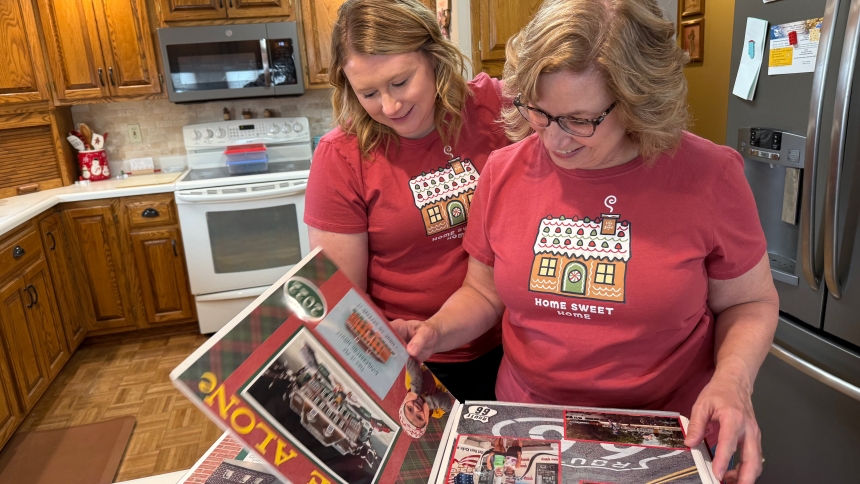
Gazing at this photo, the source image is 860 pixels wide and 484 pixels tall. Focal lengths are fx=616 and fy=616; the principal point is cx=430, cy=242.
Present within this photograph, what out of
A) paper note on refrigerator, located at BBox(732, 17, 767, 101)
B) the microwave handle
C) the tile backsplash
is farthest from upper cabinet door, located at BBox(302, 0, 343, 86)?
paper note on refrigerator, located at BBox(732, 17, 767, 101)

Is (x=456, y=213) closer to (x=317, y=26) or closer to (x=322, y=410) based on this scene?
(x=322, y=410)

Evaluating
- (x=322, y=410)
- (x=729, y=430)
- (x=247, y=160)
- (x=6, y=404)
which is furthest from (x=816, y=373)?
(x=247, y=160)

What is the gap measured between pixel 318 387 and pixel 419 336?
0.87ft

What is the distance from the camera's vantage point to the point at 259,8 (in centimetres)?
356

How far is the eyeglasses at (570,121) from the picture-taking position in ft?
2.82

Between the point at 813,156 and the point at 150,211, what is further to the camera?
the point at 150,211

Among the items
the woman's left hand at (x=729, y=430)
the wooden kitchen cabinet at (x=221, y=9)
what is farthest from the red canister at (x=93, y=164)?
the woman's left hand at (x=729, y=430)

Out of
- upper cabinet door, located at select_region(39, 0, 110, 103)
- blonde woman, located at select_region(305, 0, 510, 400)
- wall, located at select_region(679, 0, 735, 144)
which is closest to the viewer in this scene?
blonde woman, located at select_region(305, 0, 510, 400)

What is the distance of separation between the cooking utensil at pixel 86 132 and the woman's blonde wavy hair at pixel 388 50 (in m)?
3.18

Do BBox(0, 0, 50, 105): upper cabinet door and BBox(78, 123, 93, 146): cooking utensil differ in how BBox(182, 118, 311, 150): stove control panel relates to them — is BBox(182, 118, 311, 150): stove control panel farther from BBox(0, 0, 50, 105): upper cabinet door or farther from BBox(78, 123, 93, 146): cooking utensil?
BBox(0, 0, 50, 105): upper cabinet door

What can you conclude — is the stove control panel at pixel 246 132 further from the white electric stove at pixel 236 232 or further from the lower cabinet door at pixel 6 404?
the lower cabinet door at pixel 6 404

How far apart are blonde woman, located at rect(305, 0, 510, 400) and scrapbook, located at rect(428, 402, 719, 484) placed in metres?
0.40

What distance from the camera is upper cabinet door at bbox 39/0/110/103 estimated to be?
340cm

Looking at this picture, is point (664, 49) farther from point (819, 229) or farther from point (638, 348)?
point (819, 229)
